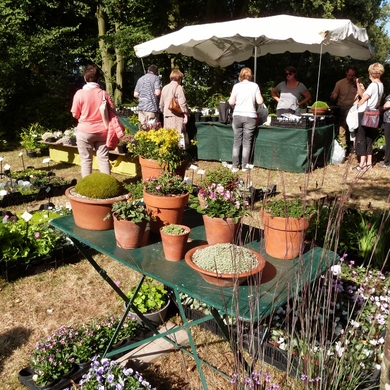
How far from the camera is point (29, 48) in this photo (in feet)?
37.2

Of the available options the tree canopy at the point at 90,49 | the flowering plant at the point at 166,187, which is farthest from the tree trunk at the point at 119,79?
the flowering plant at the point at 166,187

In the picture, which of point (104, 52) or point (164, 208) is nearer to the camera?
point (164, 208)

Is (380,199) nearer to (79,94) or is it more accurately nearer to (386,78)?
(79,94)

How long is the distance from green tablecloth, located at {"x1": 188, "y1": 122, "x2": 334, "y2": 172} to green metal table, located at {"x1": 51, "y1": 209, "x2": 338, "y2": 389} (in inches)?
188

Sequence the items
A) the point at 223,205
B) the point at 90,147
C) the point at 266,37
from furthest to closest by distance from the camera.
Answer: the point at 266,37
the point at 90,147
the point at 223,205

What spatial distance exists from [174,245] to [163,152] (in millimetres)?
1745

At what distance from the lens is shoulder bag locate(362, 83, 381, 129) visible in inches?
283

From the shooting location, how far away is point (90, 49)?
47.3 feet

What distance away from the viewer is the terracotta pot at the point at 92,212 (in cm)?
238

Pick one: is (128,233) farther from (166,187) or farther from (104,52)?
(104,52)

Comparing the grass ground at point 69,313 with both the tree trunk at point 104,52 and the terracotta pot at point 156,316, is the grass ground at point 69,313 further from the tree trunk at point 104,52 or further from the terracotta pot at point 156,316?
the tree trunk at point 104,52

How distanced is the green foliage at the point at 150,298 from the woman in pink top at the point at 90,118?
116 inches

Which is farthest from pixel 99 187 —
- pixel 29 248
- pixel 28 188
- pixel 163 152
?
pixel 28 188

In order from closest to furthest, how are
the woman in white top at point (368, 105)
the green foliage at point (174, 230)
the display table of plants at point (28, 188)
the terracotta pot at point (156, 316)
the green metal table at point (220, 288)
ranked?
the green metal table at point (220, 288) → the green foliage at point (174, 230) → the terracotta pot at point (156, 316) → the display table of plants at point (28, 188) → the woman in white top at point (368, 105)
